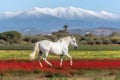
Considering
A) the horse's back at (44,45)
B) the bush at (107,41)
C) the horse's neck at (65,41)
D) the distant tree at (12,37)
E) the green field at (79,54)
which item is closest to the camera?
the horse's back at (44,45)

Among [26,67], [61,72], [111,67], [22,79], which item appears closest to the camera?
[22,79]

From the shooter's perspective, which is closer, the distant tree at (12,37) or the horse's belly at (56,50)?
the horse's belly at (56,50)

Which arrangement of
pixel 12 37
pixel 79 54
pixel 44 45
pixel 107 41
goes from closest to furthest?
pixel 44 45 → pixel 79 54 → pixel 107 41 → pixel 12 37

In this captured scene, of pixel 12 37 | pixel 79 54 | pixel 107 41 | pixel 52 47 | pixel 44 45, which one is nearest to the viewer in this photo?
pixel 44 45

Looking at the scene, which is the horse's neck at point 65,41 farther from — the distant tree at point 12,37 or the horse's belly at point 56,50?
the distant tree at point 12,37

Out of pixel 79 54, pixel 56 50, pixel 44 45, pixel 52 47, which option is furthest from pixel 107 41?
pixel 44 45

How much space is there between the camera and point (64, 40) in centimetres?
3011

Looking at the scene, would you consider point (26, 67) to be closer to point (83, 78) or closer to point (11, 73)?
point (11, 73)

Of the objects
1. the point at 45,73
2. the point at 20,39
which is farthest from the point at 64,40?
the point at 20,39

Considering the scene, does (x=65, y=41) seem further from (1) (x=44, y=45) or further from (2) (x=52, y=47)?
(1) (x=44, y=45)

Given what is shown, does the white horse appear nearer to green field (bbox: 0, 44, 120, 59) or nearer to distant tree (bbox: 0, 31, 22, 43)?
green field (bbox: 0, 44, 120, 59)

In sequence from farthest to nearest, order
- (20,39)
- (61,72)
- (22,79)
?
(20,39), (61,72), (22,79)

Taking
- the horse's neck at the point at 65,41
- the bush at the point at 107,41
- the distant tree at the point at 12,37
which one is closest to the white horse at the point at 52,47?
the horse's neck at the point at 65,41

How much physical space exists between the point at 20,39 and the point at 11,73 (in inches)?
3654
